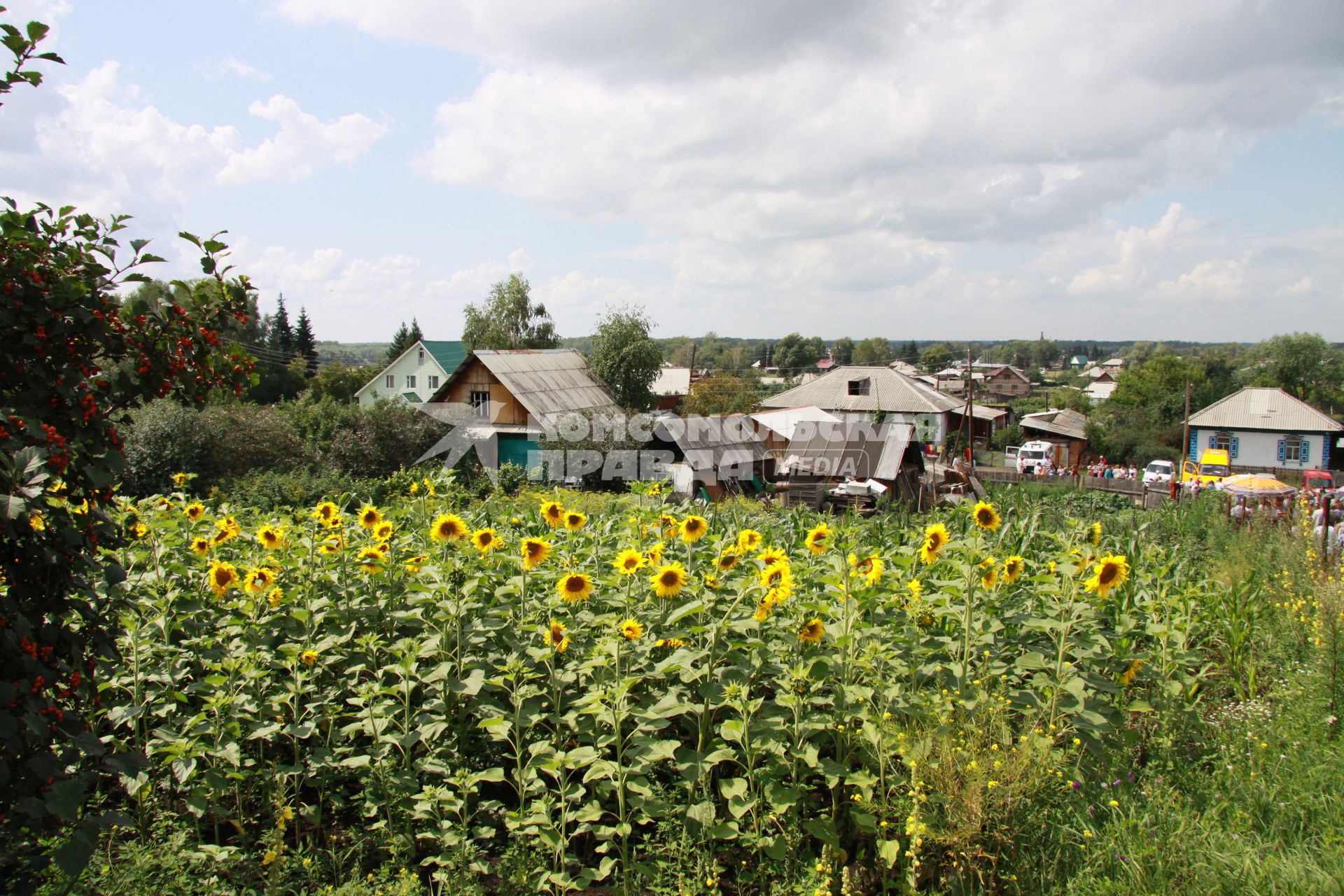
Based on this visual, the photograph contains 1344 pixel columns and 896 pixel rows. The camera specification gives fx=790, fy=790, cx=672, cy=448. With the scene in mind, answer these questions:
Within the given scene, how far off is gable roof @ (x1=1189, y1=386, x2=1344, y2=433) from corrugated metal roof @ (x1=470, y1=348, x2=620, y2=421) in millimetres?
36721

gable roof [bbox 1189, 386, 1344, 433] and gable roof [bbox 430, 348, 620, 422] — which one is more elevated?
gable roof [bbox 430, 348, 620, 422]

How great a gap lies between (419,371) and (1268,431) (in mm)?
47163

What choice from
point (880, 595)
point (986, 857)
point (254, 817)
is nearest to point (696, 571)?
point (880, 595)

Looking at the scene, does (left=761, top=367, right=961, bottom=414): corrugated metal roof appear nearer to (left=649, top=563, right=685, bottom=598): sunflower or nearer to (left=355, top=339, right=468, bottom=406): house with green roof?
(left=355, top=339, right=468, bottom=406): house with green roof

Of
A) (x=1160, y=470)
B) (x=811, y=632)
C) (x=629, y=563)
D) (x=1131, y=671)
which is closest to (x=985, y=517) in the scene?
(x=1131, y=671)

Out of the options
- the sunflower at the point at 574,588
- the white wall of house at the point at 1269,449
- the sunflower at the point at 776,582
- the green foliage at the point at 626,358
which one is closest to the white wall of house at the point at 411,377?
the green foliage at the point at 626,358

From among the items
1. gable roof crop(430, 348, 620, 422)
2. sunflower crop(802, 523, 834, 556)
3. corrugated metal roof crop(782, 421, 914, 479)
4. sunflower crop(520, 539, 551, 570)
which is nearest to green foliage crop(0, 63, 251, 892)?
sunflower crop(520, 539, 551, 570)

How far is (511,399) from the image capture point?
26.5 meters

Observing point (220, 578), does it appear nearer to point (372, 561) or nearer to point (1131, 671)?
point (372, 561)

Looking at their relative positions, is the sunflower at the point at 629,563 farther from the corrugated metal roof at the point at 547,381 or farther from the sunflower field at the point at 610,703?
the corrugated metal roof at the point at 547,381

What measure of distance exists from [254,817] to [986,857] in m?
2.64

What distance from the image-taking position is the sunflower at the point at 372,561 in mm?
3232

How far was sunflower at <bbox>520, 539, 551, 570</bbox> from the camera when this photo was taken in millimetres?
3084

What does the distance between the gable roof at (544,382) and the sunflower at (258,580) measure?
72.3ft
